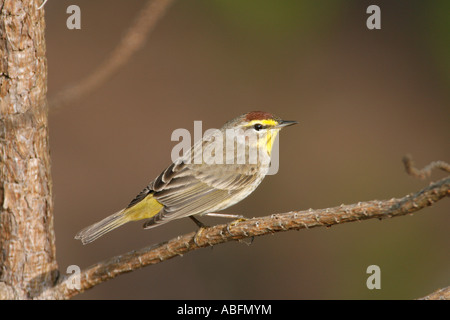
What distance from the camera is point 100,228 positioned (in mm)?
3730

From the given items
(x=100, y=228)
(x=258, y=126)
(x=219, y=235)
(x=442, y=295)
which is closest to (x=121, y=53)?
(x=219, y=235)

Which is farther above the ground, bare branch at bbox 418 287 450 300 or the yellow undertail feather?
the yellow undertail feather

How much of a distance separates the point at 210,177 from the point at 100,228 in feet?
3.30

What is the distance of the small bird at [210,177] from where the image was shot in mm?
3918

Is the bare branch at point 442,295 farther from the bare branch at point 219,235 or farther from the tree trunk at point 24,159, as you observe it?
the tree trunk at point 24,159

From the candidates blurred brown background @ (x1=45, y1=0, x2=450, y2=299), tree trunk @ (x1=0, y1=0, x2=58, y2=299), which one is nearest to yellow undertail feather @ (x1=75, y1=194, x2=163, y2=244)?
tree trunk @ (x1=0, y1=0, x2=58, y2=299)

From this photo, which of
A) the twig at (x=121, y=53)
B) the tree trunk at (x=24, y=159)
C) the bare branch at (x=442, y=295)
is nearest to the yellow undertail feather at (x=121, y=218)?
the tree trunk at (x=24, y=159)

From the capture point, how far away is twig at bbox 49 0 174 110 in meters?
2.29

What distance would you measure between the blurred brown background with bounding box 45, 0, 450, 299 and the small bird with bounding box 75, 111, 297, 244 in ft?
8.43

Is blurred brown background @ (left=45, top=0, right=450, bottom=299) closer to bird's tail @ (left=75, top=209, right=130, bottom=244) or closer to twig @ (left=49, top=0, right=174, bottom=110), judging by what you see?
bird's tail @ (left=75, top=209, right=130, bottom=244)

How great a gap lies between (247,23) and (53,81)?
2704mm

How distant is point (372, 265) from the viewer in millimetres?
6594

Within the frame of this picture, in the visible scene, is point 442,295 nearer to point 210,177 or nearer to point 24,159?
point 210,177
